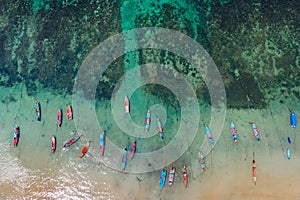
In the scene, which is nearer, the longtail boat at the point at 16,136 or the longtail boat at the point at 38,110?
the longtail boat at the point at 16,136

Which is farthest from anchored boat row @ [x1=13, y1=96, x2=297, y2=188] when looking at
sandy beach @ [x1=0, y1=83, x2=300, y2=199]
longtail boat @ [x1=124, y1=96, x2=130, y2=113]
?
sandy beach @ [x1=0, y1=83, x2=300, y2=199]

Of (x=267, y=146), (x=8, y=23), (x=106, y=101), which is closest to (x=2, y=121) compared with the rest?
(x=106, y=101)

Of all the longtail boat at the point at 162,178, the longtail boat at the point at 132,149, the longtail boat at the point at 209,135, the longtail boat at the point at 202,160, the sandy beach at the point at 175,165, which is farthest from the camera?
the longtail boat at the point at 209,135

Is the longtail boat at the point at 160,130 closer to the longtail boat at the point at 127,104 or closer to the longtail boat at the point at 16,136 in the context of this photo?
the longtail boat at the point at 127,104

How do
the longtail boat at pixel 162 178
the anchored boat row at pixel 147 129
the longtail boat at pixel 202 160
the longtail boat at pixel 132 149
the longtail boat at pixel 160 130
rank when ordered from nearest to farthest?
the longtail boat at pixel 162 178 → the anchored boat row at pixel 147 129 → the longtail boat at pixel 202 160 → the longtail boat at pixel 132 149 → the longtail boat at pixel 160 130

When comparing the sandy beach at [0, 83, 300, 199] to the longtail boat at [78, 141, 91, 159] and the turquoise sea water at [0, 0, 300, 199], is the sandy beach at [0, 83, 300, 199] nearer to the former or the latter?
the turquoise sea water at [0, 0, 300, 199]

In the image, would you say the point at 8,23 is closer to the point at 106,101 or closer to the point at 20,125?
the point at 20,125

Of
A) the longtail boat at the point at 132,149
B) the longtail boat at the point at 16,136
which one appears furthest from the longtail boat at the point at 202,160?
the longtail boat at the point at 16,136

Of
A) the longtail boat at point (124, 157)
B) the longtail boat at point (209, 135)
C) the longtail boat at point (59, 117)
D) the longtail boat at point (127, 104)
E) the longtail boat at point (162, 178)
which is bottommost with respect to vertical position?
the longtail boat at point (162, 178)
